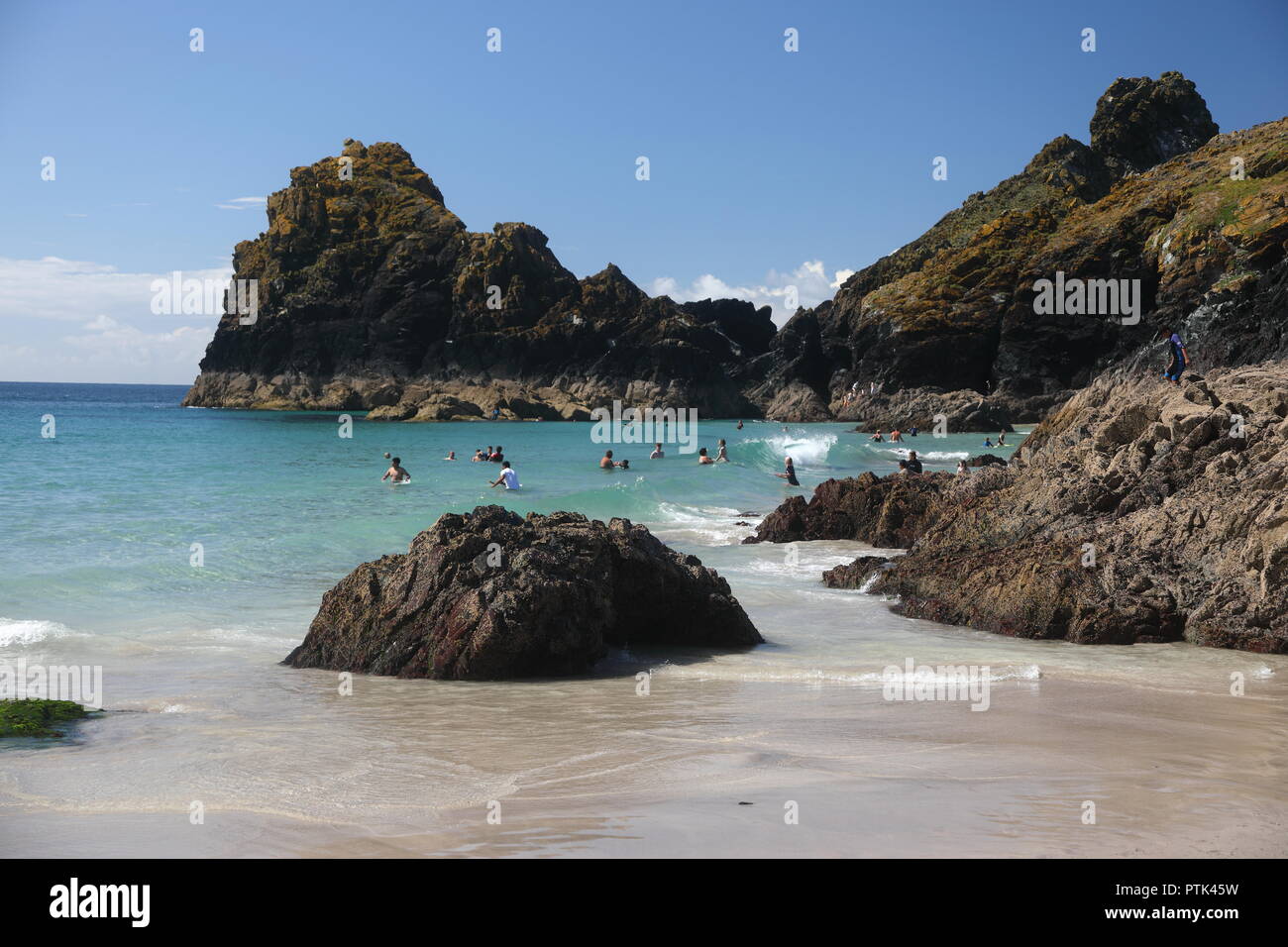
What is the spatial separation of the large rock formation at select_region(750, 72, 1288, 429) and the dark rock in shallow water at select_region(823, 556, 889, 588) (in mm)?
35292

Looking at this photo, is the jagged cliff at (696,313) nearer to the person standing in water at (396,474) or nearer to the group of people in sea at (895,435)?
the group of people in sea at (895,435)

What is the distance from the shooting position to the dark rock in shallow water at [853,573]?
1152 cm

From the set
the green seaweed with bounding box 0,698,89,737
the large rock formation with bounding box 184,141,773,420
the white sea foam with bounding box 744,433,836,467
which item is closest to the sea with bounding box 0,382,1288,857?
the green seaweed with bounding box 0,698,89,737

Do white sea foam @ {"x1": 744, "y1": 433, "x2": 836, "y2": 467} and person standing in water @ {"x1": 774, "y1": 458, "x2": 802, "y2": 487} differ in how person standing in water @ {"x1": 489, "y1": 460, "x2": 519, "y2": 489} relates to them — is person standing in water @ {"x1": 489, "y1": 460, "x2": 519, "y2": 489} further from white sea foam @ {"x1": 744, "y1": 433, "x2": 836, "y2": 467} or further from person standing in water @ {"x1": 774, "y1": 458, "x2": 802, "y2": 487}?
white sea foam @ {"x1": 744, "y1": 433, "x2": 836, "y2": 467}

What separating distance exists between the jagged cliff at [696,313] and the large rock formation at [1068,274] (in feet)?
0.69

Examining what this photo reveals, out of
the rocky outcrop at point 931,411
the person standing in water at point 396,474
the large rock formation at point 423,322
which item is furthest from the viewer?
the large rock formation at point 423,322

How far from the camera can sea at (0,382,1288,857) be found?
3.68 meters

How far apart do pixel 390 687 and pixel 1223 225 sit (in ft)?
214

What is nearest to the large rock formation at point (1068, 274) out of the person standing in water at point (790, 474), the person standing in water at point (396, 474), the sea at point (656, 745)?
the person standing in water at point (790, 474)

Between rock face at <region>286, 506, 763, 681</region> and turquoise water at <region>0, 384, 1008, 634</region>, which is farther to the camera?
turquoise water at <region>0, 384, 1008, 634</region>
